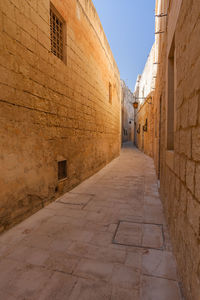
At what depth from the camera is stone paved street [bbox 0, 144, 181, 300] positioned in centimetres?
165

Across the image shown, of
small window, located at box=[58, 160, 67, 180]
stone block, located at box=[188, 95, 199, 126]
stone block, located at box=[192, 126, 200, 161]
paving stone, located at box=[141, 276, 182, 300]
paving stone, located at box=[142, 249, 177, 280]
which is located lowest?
paving stone, located at box=[142, 249, 177, 280]

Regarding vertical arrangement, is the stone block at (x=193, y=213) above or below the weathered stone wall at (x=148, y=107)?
below

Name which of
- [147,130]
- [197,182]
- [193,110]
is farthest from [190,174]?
[147,130]

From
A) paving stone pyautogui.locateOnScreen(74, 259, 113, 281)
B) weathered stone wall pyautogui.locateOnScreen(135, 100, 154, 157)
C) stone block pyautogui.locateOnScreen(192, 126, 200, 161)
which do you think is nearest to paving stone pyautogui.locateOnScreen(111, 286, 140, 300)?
paving stone pyautogui.locateOnScreen(74, 259, 113, 281)

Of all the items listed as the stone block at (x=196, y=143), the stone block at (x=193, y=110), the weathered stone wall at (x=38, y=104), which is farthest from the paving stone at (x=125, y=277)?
the weathered stone wall at (x=38, y=104)

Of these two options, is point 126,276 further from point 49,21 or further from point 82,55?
point 82,55

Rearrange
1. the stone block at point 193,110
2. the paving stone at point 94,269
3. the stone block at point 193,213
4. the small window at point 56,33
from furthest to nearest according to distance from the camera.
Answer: the small window at point 56,33, the paving stone at point 94,269, the stone block at point 193,110, the stone block at point 193,213

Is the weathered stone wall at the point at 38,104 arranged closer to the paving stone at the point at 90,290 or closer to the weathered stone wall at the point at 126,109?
the paving stone at the point at 90,290

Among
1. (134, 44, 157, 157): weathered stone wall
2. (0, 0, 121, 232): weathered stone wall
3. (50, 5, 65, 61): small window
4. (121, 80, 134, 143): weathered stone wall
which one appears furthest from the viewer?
(121, 80, 134, 143): weathered stone wall

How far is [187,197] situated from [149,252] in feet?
3.44

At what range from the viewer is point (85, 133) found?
5.91 meters

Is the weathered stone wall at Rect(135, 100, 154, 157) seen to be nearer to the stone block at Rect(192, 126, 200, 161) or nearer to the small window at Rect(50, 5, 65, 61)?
the small window at Rect(50, 5, 65, 61)

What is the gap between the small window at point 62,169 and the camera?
4.42m

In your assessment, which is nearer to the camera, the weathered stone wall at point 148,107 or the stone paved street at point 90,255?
the stone paved street at point 90,255
